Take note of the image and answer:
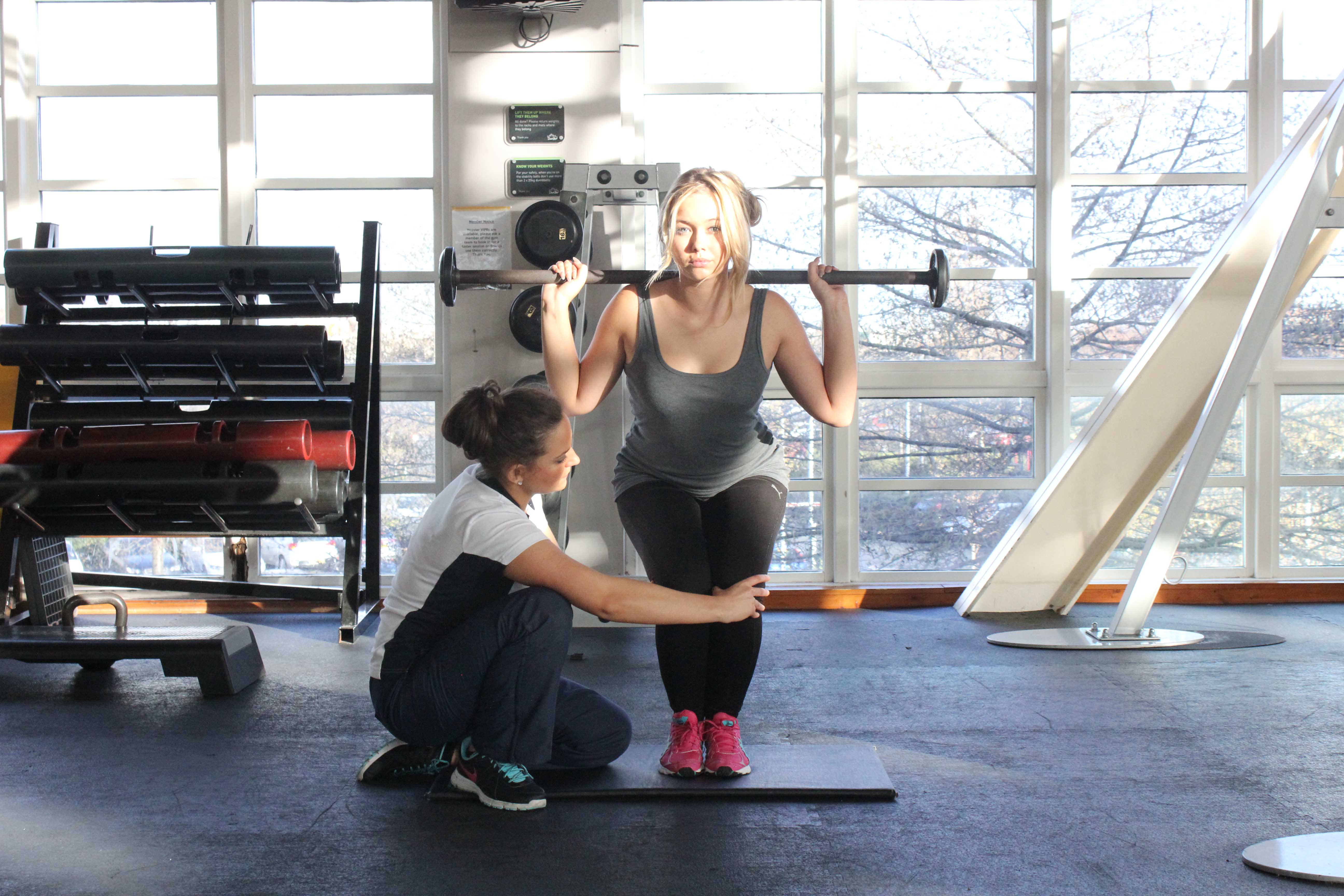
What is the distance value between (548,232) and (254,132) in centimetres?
148

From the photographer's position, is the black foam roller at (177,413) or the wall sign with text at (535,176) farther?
the wall sign with text at (535,176)

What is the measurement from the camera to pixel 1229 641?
3.48 metres

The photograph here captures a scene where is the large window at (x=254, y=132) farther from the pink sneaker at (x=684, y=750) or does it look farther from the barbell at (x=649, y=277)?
the pink sneaker at (x=684, y=750)

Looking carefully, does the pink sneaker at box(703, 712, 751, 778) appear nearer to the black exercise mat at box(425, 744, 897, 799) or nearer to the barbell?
the black exercise mat at box(425, 744, 897, 799)

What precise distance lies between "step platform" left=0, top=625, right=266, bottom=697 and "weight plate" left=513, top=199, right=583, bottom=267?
5.44ft

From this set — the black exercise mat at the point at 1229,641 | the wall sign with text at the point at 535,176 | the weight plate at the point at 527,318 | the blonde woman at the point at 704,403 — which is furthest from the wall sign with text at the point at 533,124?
the black exercise mat at the point at 1229,641

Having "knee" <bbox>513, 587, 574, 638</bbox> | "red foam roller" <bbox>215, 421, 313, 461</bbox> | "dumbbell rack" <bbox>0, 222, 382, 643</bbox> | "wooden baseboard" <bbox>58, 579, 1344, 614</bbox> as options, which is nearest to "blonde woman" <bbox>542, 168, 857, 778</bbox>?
"knee" <bbox>513, 587, 574, 638</bbox>

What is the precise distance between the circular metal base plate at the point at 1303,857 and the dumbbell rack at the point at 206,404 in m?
2.54

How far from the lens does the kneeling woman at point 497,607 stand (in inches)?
75.4

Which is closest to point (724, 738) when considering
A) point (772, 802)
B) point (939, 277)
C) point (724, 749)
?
point (724, 749)

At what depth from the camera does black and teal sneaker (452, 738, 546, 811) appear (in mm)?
1949

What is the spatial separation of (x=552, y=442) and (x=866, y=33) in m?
3.16

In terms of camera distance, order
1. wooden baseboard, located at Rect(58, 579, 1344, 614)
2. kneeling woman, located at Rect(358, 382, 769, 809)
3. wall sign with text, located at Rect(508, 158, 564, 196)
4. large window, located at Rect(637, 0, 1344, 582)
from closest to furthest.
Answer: kneeling woman, located at Rect(358, 382, 769, 809), wall sign with text, located at Rect(508, 158, 564, 196), wooden baseboard, located at Rect(58, 579, 1344, 614), large window, located at Rect(637, 0, 1344, 582)

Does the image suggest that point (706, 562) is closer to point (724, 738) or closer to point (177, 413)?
point (724, 738)
